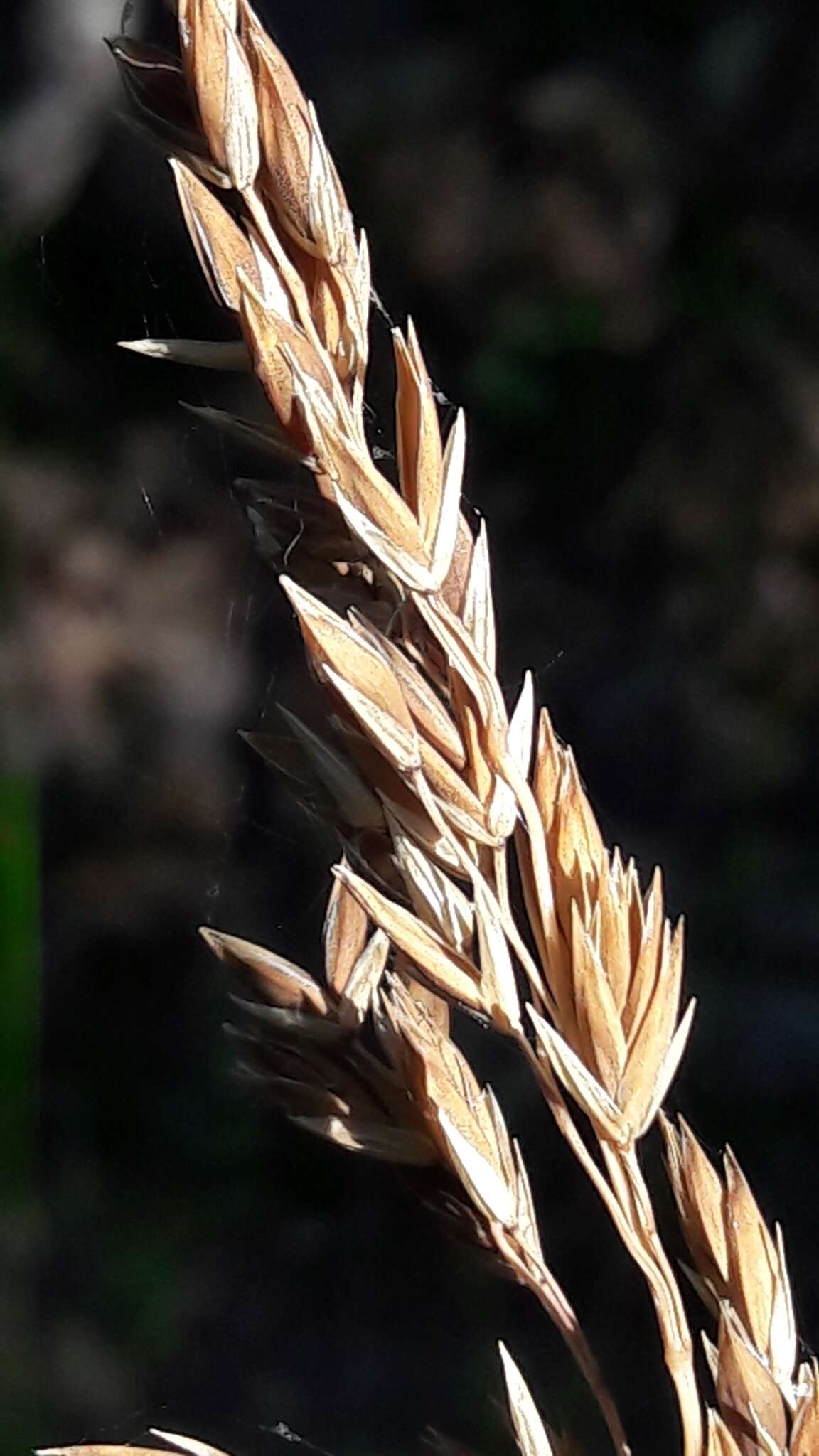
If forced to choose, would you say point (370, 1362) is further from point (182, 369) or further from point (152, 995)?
point (182, 369)

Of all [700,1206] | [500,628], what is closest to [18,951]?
[500,628]

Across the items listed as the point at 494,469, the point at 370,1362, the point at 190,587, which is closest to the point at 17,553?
the point at 190,587

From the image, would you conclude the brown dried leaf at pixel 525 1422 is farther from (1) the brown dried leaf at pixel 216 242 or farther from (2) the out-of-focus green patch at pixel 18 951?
(2) the out-of-focus green patch at pixel 18 951

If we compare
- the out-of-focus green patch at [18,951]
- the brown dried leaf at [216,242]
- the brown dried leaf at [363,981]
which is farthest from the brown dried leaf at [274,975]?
the out-of-focus green patch at [18,951]

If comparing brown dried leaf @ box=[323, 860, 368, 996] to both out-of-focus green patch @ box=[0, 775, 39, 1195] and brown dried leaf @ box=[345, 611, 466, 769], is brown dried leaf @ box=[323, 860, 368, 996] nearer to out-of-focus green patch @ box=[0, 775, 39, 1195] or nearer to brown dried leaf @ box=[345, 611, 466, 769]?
brown dried leaf @ box=[345, 611, 466, 769]

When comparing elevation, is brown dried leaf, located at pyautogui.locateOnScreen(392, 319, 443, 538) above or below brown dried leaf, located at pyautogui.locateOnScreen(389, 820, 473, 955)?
above

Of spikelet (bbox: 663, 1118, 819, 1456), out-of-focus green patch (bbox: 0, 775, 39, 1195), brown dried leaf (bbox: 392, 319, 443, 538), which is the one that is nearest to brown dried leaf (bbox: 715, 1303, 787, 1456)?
spikelet (bbox: 663, 1118, 819, 1456)

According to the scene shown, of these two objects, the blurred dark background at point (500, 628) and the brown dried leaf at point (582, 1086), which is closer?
the brown dried leaf at point (582, 1086)

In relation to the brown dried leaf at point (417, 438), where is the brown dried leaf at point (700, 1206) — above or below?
below

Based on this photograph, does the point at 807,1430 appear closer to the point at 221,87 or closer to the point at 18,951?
the point at 221,87
